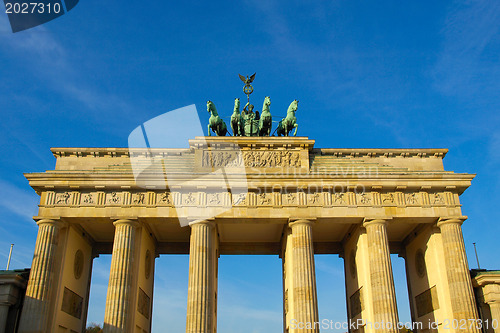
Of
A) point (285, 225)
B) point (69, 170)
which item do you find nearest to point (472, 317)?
point (285, 225)

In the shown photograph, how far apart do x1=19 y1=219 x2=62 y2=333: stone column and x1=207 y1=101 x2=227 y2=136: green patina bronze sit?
12.0 metres

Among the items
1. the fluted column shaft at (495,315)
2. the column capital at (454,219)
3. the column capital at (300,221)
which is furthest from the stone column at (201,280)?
the fluted column shaft at (495,315)

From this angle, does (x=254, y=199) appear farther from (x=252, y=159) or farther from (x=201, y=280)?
(x=201, y=280)

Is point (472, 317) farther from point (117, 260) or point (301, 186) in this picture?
point (117, 260)

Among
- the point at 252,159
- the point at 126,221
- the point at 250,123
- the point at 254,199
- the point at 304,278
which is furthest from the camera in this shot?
the point at 250,123

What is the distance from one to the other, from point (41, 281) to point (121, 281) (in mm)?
4478

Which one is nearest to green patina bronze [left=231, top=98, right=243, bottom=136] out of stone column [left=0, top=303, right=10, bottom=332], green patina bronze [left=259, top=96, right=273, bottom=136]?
green patina bronze [left=259, top=96, right=273, bottom=136]

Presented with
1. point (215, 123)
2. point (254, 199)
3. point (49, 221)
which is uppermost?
point (215, 123)

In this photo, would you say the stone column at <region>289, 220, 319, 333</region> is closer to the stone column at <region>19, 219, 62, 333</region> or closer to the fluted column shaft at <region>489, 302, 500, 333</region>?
the fluted column shaft at <region>489, 302, 500, 333</region>

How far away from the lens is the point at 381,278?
92.5 ft

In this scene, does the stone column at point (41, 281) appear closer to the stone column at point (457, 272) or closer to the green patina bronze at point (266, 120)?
the green patina bronze at point (266, 120)

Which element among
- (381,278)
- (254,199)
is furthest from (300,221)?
(381,278)

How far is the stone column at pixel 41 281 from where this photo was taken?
86.4ft

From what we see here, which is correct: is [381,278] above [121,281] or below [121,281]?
above
